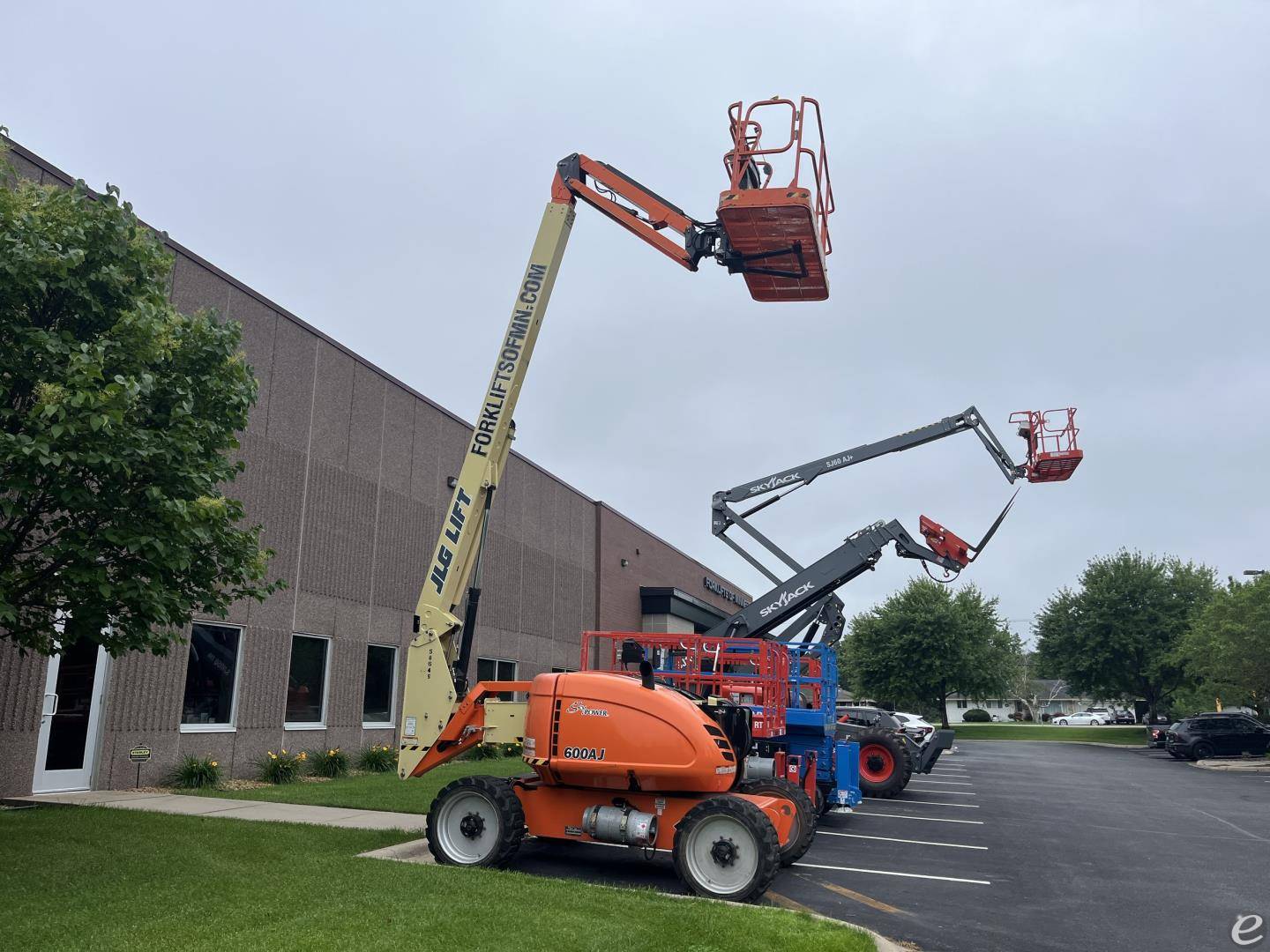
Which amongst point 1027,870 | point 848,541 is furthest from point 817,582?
point 1027,870

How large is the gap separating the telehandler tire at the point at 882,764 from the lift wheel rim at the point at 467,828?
11164 millimetres

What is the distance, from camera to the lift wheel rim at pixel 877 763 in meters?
18.6

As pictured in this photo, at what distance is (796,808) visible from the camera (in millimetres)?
9797

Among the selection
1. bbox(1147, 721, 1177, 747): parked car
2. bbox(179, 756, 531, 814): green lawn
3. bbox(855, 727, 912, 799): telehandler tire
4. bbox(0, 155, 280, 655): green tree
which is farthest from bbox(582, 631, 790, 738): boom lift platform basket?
bbox(1147, 721, 1177, 747): parked car

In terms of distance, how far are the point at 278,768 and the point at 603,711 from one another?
9.67m

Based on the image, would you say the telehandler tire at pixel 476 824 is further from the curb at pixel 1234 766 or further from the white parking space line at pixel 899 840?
the curb at pixel 1234 766

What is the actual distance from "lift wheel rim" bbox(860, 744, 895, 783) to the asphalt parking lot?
1.85 feet

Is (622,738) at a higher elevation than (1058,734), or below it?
higher

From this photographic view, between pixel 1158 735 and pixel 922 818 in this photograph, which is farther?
pixel 1158 735

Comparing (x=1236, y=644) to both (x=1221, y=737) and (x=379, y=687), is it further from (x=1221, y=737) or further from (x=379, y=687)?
(x=379, y=687)

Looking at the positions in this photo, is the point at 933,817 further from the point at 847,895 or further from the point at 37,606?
the point at 37,606

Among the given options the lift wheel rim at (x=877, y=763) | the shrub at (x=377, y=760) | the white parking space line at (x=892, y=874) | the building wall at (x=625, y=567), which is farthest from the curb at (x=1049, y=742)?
the white parking space line at (x=892, y=874)

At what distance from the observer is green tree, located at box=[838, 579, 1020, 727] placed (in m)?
50.4

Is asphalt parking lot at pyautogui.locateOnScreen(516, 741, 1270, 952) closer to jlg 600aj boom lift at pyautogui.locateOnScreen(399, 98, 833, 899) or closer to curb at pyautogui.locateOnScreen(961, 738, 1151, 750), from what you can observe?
jlg 600aj boom lift at pyautogui.locateOnScreen(399, 98, 833, 899)
